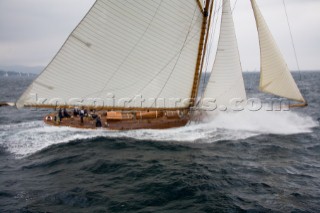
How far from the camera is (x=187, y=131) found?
24.5 metres

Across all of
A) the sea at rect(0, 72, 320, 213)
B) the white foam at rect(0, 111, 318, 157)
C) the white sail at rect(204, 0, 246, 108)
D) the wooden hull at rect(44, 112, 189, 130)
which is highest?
the white sail at rect(204, 0, 246, 108)

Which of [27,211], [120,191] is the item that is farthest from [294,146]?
[27,211]

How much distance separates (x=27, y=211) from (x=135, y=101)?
12.9 m

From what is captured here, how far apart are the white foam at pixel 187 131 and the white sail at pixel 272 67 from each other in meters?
3.72

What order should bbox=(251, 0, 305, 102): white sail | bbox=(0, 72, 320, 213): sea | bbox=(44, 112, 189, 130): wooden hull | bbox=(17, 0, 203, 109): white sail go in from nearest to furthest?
bbox=(0, 72, 320, 213): sea, bbox=(17, 0, 203, 109): white sail, bbox=(251, 0, 305, 102): white sail, bbox=(44, 112, 189, 130): wooden hull

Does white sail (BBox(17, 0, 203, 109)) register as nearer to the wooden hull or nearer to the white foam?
the wooden hull

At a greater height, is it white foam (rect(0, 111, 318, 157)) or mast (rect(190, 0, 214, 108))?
mast (rect(190, 0, 214, 108))

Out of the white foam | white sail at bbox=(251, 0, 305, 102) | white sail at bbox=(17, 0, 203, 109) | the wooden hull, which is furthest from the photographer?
the wooden hull

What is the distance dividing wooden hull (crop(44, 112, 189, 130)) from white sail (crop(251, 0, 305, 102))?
279 inches

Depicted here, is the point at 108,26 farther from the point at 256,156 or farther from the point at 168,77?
the point at 256,156

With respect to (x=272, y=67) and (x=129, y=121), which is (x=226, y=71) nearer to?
(x=272, y=67)

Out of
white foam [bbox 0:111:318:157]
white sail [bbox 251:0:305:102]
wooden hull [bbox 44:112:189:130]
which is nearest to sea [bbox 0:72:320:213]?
white foam [bbox 0:111:318:157]

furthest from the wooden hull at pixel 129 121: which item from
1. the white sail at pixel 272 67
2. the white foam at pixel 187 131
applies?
the white sail at pixel 272 67

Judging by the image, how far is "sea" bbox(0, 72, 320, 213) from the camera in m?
12.4
